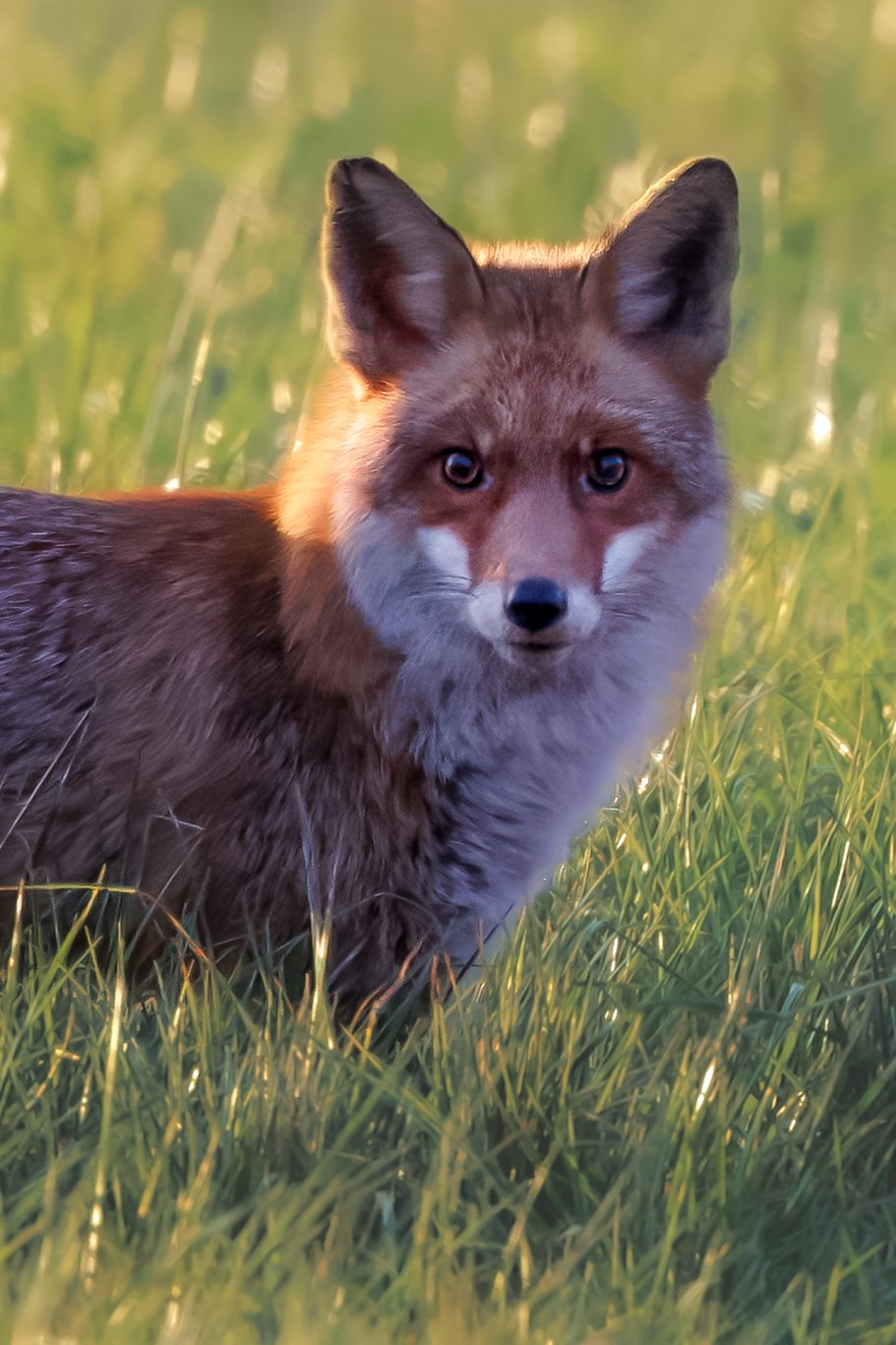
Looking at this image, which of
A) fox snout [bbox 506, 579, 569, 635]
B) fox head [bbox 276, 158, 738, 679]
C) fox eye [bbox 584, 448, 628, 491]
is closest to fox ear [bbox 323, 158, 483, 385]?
fox head [bbox 276, 158, 738, 679]

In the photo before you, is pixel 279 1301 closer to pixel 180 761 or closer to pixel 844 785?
pixel 180 761

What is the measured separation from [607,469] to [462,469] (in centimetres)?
32

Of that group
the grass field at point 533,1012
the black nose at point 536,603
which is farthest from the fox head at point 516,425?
the grass field at point 533,1012

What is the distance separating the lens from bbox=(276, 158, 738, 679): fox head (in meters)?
3.71

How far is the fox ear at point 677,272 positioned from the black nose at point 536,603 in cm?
80

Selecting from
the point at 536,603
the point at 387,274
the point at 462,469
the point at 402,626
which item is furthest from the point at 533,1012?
the point at 387,274

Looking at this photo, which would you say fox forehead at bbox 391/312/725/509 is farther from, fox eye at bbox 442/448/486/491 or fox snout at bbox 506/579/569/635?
fox snout at bbox 506/579/569/635

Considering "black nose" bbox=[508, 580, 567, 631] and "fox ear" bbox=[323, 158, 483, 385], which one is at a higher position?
"fox ear" bbox=[323, 158, 483, 385]

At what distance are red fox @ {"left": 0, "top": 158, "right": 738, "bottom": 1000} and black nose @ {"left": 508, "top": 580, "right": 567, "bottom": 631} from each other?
0.40 ft

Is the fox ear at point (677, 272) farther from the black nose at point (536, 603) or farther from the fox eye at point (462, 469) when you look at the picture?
the black nose at point (536, 603)

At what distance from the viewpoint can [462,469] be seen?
3.79 metres

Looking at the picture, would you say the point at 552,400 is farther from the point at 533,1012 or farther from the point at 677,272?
the point at 533,1012

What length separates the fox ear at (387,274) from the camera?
12.6 feet

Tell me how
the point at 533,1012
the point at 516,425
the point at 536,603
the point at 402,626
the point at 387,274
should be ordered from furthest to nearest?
the point at 387,274 → the point at 402,626 → the point at 516,425 → the point at 536,603 → the point at 533,1012
